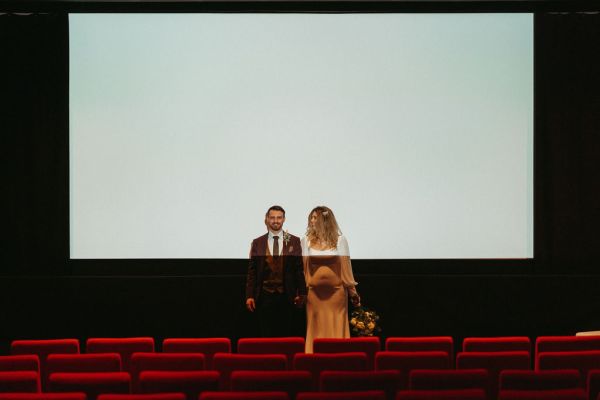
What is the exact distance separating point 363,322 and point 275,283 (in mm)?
976

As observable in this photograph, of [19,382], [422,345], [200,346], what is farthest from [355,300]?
[19,382]

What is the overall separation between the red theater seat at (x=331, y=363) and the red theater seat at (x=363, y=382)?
564mm

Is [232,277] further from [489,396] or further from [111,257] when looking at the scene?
[489,396]

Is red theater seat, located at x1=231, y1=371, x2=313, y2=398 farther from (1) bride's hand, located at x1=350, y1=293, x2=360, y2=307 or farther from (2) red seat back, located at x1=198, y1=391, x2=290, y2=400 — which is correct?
(1) bride's hand, located at x1=350, y1=293, x2=360, y2=307

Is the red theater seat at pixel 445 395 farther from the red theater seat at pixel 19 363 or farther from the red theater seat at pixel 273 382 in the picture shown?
the red theater seat at pixel 19 363

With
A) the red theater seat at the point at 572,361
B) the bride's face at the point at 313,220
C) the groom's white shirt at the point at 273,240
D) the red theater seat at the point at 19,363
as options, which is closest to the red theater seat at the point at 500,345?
the red theater seat at the point at 572,361

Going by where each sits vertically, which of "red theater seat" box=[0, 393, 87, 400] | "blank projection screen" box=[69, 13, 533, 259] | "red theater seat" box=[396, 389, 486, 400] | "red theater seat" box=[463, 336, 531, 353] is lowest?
"red theater seat" box=[463, 336, 531, 353]

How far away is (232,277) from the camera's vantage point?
6.89m

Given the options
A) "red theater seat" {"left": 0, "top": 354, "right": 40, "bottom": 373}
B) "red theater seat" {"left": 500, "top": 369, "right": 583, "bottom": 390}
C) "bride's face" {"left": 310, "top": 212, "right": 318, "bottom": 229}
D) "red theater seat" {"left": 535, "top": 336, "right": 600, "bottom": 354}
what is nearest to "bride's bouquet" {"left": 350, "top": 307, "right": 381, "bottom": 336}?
"bride's face" {"left": 310, "top": 212, "right": 318, "bottom": 229}

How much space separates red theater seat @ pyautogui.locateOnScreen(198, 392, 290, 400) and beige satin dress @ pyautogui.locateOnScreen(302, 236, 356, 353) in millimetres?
2944

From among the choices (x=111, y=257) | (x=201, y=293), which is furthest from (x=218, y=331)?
(x=111, y=257)

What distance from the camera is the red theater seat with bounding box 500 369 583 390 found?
3.23 meters

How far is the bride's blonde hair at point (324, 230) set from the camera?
598cm

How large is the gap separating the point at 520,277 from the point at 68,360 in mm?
4769
